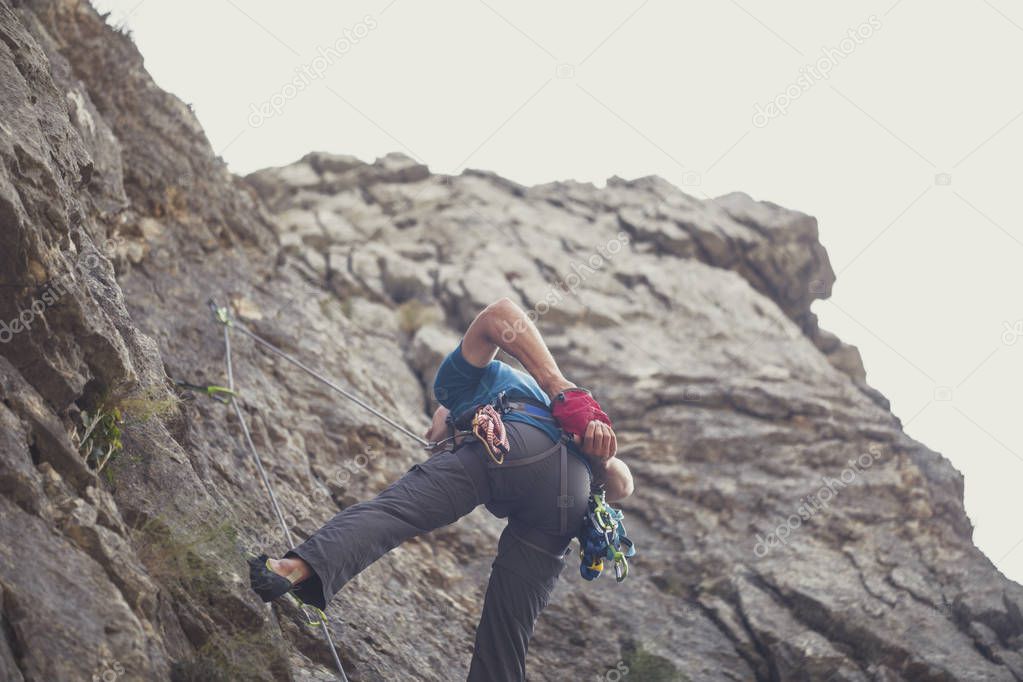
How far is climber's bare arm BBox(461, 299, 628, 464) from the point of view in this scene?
211 inches

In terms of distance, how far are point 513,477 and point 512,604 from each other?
2.71ft

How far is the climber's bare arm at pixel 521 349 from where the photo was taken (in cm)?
537

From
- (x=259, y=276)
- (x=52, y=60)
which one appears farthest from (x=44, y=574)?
(x=259, y=276)

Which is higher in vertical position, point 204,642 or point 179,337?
point 179,337

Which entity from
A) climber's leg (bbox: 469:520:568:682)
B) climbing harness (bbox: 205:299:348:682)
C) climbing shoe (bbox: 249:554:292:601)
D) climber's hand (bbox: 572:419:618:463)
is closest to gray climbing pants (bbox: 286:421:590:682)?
climber's leg (bbox: 469:520:568:682)

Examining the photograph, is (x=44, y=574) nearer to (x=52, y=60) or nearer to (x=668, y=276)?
(x=52, y=60)

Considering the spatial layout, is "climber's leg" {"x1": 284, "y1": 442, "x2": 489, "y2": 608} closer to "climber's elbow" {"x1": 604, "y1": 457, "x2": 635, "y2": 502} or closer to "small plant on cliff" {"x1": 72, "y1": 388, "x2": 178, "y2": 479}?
"climber's elbow" {"x1": 604, "y1": 457, "x2": 635, "y2": 502}

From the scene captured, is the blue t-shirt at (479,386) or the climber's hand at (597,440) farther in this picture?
the blue t-shirt at (479,386)

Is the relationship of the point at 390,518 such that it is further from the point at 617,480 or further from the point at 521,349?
the point at 617,480

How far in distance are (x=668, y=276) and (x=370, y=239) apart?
539cm

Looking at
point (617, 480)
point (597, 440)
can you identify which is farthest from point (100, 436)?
point (617, 480)

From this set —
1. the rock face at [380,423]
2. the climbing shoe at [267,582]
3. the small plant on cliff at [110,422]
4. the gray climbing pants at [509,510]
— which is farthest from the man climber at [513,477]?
the small plant on cliff at [110,422]

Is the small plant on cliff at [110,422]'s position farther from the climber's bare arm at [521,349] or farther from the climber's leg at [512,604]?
the climber's leg at [512,604]

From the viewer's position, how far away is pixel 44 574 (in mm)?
3570
